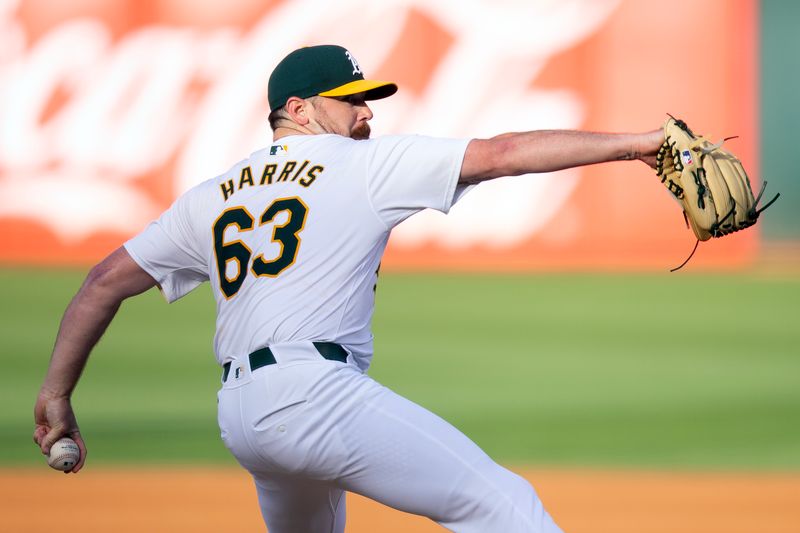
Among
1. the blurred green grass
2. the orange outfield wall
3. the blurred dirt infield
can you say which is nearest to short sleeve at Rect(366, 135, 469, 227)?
the blurred dirt infield

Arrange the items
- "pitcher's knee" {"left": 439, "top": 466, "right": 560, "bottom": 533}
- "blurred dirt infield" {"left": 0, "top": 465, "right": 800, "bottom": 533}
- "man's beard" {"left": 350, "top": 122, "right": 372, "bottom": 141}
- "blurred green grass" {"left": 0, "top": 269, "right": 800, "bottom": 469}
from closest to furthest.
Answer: "pitcher's knee" {"left": 439, "top": 466, "right": 560, "bottom": 533} → "man's beard" {"left": 350, "top": 122, "right": 372, "bottom": 141} → "blurred dirt infield" {"left": 0, "top": 465, "right": 800, "bottom": 533} → "blurred green grass" {"left": 0, "top": 269, "right": 800, "bottom": 469}

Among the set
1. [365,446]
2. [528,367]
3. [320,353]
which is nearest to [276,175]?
[320,353]

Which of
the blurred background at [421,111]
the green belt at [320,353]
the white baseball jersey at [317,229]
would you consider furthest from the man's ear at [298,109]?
the blurred background at [421,111]

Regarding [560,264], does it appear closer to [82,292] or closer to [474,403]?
[474,403]

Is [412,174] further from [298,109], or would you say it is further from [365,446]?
[365,446]

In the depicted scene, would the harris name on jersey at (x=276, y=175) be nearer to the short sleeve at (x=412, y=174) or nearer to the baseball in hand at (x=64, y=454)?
the short sleeve at (x=412, y=174)

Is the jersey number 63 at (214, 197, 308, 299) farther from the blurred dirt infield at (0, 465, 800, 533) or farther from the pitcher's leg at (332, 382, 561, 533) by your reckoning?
the blurred dirt infield at (0, 465, 800, 533)

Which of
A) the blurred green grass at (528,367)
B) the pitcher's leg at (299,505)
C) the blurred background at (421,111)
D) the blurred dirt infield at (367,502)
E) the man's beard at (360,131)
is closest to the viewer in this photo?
the pitcher's leg at (299,505)

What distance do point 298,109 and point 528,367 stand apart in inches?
234

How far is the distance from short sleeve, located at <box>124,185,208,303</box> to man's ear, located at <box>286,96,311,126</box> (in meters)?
0.33

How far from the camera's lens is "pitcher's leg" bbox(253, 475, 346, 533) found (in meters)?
3.23

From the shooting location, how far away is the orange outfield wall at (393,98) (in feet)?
39.0

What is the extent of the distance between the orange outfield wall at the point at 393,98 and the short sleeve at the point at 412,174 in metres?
8.80

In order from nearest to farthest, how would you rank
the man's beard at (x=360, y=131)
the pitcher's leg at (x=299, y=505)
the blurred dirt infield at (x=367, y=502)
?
1. the pitcher's leg at (x=299, y=505)
2. the man's beard at (x=360, y=131)
3. the blurred dirt infield at (x=367, y=502)
